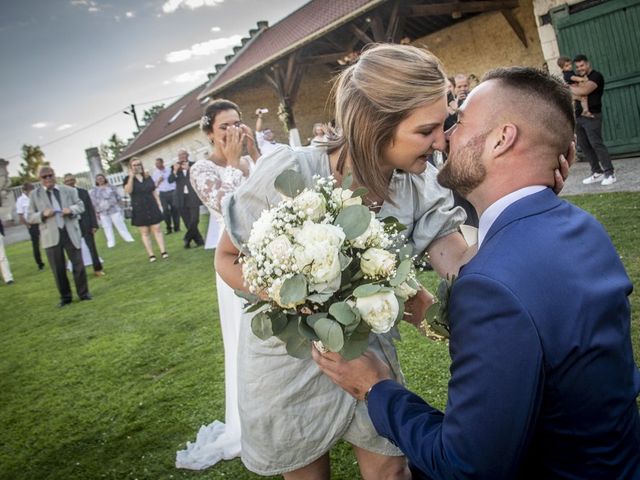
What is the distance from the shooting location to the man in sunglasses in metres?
8.48

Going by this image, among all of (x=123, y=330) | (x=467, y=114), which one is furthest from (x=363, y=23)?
(x=467, y=114)

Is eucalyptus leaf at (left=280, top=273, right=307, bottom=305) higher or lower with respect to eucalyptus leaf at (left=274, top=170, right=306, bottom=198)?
lower

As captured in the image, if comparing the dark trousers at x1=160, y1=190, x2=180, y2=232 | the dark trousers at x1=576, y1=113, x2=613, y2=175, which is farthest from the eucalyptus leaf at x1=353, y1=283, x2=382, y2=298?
the dark trousers at x1=160, y1=190, x2=180, y2=232

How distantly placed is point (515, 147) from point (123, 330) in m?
6.54

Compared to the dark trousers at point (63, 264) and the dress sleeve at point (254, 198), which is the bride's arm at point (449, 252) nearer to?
the dress sleeve at point (254, 198)

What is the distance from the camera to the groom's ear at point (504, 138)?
1361mm

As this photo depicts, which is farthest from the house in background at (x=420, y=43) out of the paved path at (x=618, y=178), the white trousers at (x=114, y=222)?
the white trousers at (x=114, y=222)

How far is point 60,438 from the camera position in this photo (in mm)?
4027

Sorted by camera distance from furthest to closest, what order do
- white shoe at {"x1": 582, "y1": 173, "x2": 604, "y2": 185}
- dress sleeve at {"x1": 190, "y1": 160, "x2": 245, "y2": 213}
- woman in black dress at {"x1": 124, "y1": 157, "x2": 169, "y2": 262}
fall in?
woman in black dress at {"x1": 124, "y1": 157, "x2": 169, "y2": 262}, white shoe at {"x1": 582, "y1": 173, "x2": 604, "y2": 185}, dress sleeve at {"x1": 190, "y1": 160, "x2": 245, "y2": 213}

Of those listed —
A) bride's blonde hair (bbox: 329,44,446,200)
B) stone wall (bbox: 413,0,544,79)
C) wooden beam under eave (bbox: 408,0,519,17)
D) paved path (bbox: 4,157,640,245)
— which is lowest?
paved path (bbox: 4,157,640,245)

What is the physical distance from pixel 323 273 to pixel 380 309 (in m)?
0.18

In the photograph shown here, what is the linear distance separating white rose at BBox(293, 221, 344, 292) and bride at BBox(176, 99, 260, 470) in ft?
6.62

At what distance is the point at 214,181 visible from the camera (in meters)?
3.92

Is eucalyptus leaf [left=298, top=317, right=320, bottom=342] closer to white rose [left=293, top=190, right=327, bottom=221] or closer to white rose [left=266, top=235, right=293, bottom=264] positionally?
white rose [left=266, top=235, right=293, bottom=264]
